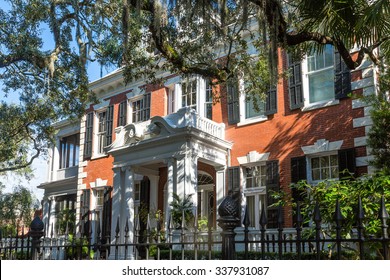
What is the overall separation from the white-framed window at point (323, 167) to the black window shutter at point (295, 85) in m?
1.85

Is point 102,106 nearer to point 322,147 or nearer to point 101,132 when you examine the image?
point 101,132

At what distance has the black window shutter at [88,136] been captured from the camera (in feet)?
72.2

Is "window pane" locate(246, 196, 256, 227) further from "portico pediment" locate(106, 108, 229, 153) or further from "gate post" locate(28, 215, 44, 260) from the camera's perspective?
"gate post" locate(28, 215, 44, 260)

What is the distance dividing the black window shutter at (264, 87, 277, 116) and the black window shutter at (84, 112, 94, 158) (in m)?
9.96

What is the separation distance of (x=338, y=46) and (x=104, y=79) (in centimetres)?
1519

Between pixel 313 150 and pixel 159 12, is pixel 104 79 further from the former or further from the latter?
pixel 159 12

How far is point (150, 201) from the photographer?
18.8 metres

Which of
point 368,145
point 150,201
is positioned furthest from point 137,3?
point 150,201

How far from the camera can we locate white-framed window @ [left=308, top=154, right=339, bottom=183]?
13945 millimetres

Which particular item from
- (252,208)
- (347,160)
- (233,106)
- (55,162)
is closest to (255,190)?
(252,208)

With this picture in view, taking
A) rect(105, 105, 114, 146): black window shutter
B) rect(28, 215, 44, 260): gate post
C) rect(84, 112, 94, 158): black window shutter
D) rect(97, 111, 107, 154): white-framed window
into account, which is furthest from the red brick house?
rect(28, 215, 44, 260): gate post

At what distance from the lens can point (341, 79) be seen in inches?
548
